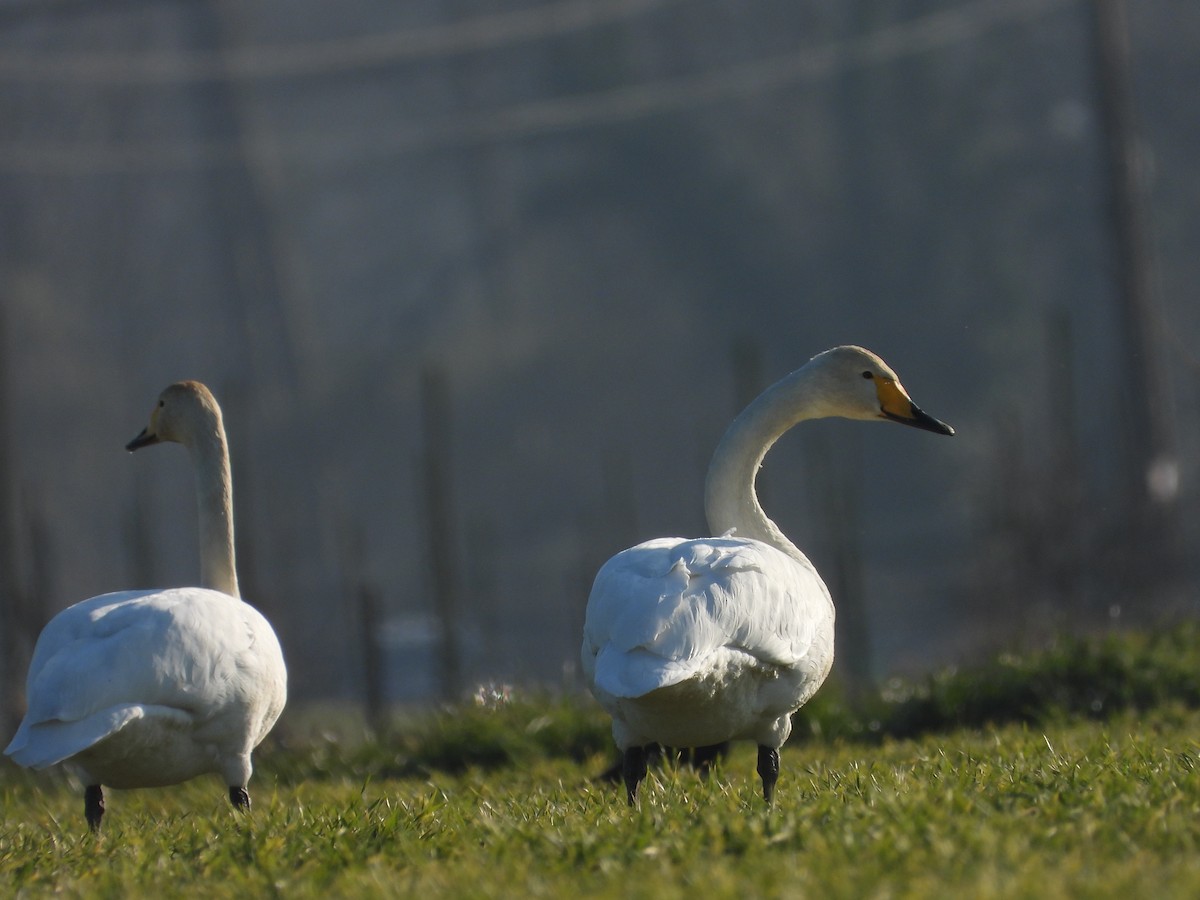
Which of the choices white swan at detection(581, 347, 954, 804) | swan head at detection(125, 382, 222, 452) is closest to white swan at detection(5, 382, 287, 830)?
white swan at detection(581, 347, 954, 804)

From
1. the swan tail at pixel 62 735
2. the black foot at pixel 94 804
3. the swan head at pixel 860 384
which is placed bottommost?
the black foot at pixel 94 804

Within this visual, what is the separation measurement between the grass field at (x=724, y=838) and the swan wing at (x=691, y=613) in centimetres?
38

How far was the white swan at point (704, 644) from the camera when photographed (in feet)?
13.9

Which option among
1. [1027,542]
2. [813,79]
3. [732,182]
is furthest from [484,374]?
[1027,542]

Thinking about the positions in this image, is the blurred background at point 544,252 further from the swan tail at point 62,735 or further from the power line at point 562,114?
the swan tail at point 62,735

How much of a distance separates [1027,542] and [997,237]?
84.6ft

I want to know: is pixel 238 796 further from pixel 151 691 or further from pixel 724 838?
pixel 724 838

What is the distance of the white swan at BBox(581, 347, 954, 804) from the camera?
4250mm

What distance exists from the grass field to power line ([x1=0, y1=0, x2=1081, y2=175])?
36.2m

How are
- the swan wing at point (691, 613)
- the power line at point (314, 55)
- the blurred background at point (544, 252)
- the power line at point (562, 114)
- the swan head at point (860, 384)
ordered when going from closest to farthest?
the swan wing at point (691, 613), the swan head at point (860, 384), the blurred background at point (544, 252), the power line at point (314, 55), the power line at point (562, 114)

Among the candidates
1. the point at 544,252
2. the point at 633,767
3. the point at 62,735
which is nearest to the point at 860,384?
the point at 633,767

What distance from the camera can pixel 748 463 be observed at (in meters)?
5.83

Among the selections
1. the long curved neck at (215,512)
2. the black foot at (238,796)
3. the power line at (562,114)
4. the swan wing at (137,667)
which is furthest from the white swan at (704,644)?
the power line at (562,114)

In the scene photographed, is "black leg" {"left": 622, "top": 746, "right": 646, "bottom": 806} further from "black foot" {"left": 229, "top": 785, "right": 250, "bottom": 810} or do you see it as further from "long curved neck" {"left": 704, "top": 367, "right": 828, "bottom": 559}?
"black foot" {"left": 229, "top": 785, "right": 250, "bottom": 810}
